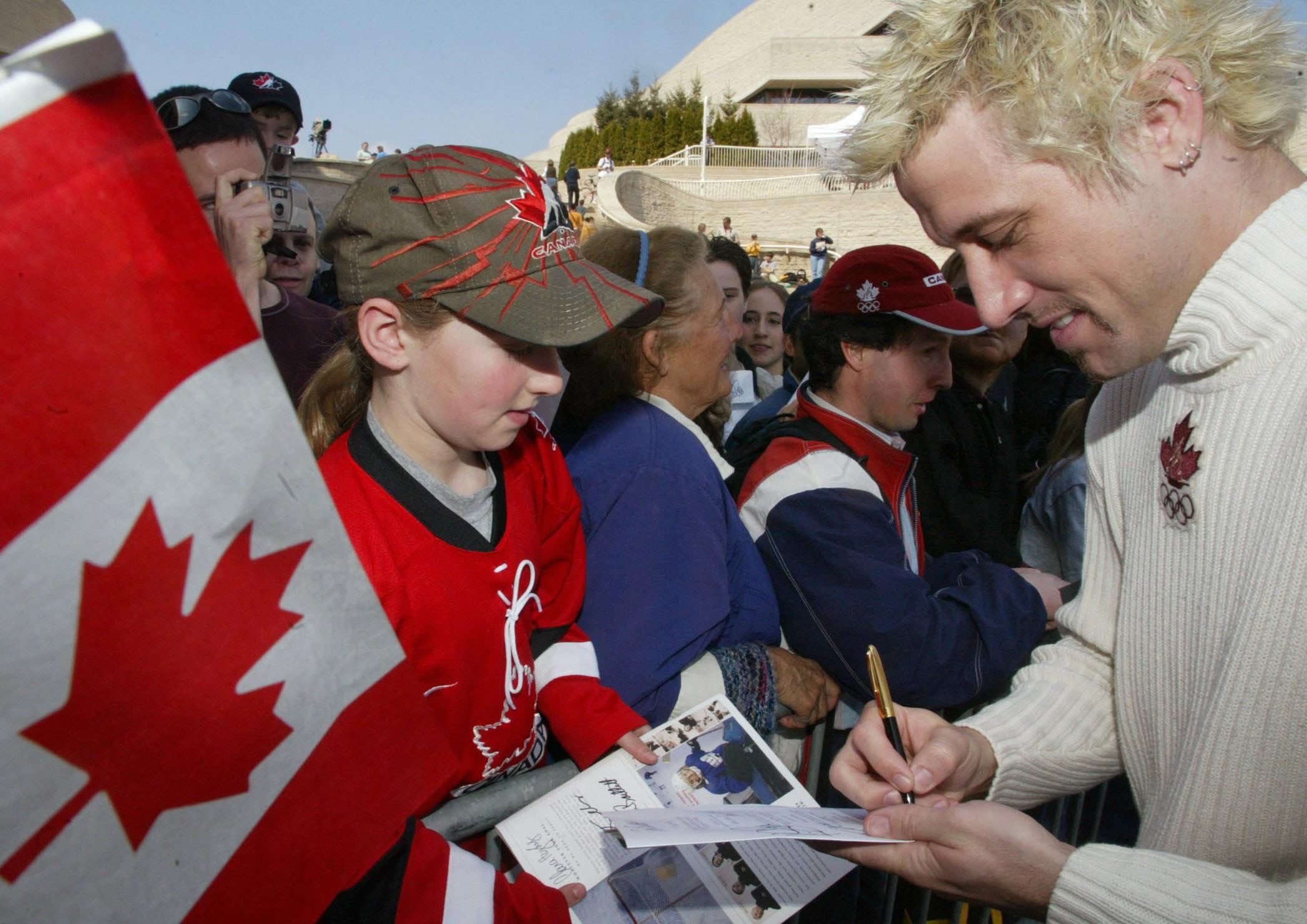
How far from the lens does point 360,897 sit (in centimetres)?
115

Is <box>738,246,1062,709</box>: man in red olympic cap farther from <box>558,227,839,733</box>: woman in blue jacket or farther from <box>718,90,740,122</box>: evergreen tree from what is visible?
<box>718,90,740,122</box>: evergreen tree

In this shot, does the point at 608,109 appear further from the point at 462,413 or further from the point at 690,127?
the point at 462,413

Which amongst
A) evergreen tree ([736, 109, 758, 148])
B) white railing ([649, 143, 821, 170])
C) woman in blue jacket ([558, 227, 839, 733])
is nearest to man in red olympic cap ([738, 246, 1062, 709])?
woman in blue jacket ([558, 227, 839, 733])

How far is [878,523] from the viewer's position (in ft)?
7.21

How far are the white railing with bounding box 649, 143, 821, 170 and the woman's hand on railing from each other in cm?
3909

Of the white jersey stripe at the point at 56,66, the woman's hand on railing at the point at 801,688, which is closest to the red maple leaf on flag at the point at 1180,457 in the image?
the woman's hand on railing at the point at 801,688

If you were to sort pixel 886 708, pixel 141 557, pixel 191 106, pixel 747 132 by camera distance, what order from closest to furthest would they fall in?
pixel 141 557
pixel 886 708
pixel 191 106
pixel 747 132

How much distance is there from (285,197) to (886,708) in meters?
3.34

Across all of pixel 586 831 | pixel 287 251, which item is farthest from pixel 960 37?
pixel 287 251

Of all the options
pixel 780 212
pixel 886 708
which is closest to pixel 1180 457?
pixel 886 708

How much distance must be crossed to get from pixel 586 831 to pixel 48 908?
0.99 meters

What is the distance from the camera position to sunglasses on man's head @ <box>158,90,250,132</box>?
2.69 m

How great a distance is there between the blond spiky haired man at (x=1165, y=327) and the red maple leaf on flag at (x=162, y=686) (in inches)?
39.4

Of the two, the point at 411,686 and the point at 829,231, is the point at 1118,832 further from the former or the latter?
the point at 829,231
